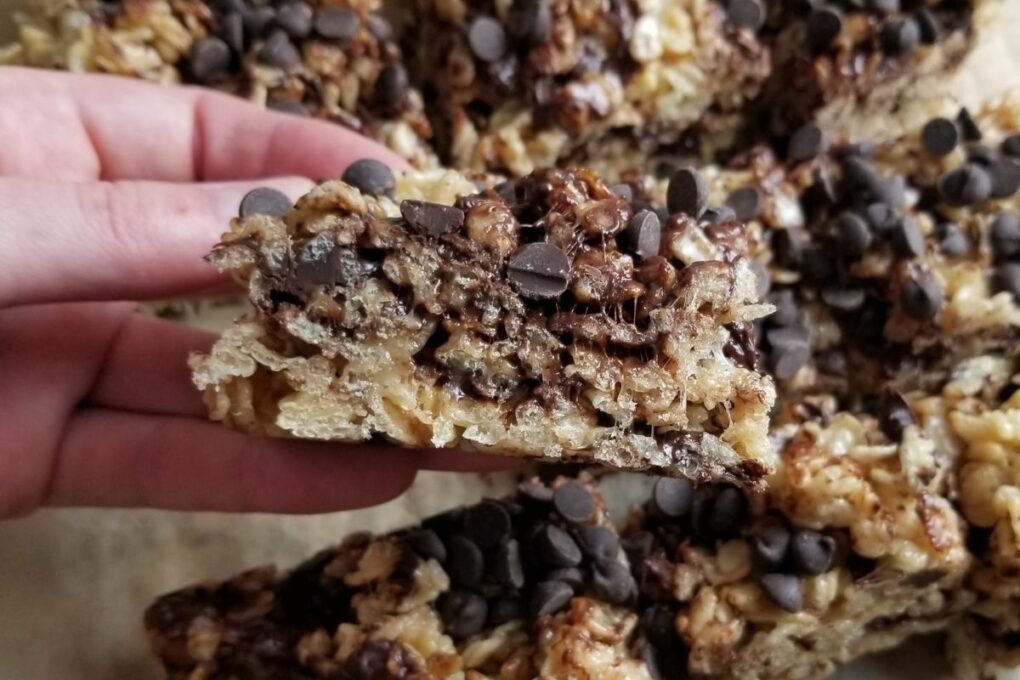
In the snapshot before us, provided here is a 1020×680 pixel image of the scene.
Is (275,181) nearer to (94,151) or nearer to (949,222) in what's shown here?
(94,151)

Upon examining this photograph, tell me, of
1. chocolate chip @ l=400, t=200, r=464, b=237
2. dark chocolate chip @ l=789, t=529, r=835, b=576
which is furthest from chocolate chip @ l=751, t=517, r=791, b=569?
chocolate chip @ l=400, t=200, r=464, b=237

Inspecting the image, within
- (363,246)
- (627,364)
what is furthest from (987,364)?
(363,246)

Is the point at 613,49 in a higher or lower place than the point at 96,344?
higher

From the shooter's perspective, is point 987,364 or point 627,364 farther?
point 987,364

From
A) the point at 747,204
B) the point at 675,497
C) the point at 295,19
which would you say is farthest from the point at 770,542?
the point at 295,19

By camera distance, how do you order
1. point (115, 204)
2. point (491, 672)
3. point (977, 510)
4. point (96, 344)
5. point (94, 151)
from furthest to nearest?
point (94, 151) → point (96, 344) → point (977, 510) → point (491, 672) → point (115, 204)

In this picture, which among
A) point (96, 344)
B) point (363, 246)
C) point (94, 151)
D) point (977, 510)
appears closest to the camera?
point (363, 246)

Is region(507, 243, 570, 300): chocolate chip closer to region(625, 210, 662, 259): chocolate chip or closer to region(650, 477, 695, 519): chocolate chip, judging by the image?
region(625, 210, 662, 259): chocolate chip
